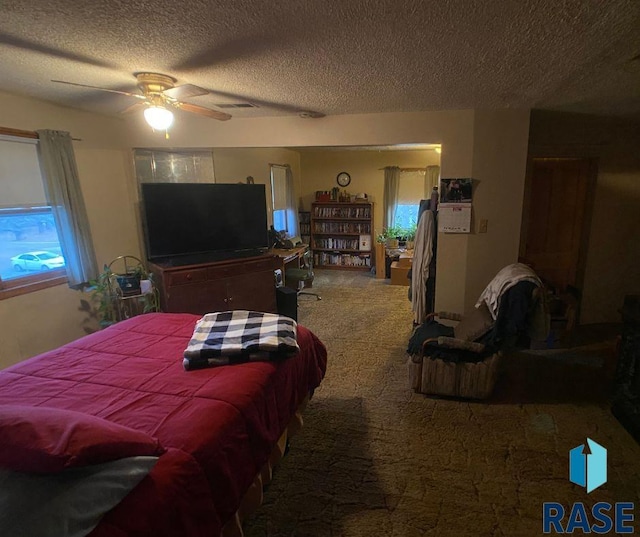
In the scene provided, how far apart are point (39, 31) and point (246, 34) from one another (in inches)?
37.6

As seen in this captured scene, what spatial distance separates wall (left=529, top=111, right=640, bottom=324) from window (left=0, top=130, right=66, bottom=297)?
4.58 meters

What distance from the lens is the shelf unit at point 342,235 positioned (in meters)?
6.91

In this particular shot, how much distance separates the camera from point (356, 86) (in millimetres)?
2420

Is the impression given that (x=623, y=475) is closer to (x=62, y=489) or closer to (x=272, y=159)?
(x=62, y=489)

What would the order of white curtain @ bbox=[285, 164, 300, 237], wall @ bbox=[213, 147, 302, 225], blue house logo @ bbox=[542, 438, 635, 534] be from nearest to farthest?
blue house logo @ bbox=[542, 438, 635, 534]
wall @ bbox=[213, 147, 302, 225]
white curtain @ bbox=[285, 164, 300, 237]

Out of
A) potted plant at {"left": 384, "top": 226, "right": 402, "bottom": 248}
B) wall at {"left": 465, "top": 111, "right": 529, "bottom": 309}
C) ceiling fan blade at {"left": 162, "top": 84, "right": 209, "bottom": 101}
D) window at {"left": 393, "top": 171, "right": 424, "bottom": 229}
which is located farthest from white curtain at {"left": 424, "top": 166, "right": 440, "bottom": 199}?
ceiling fan blade at {"left": 162, "top": 84, "right": 209, "bottom": 101}

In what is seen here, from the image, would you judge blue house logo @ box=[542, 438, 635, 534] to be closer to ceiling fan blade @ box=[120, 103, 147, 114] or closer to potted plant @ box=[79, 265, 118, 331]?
ceiling fan blade @ box=[120, 103, 147, 114]

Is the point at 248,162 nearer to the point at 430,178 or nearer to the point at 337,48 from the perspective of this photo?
the point at 430,178

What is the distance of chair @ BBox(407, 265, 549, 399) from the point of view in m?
2.37

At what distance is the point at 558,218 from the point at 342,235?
3.84 m

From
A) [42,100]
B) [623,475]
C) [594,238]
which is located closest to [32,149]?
[42,100]

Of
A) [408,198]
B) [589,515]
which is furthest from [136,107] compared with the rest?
[408,198]

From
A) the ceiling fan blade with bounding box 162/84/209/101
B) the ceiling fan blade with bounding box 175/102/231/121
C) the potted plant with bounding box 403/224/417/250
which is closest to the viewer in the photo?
the ceiling fan blade with bounding box 162/84/209/101

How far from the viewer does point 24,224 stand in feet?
9.19
